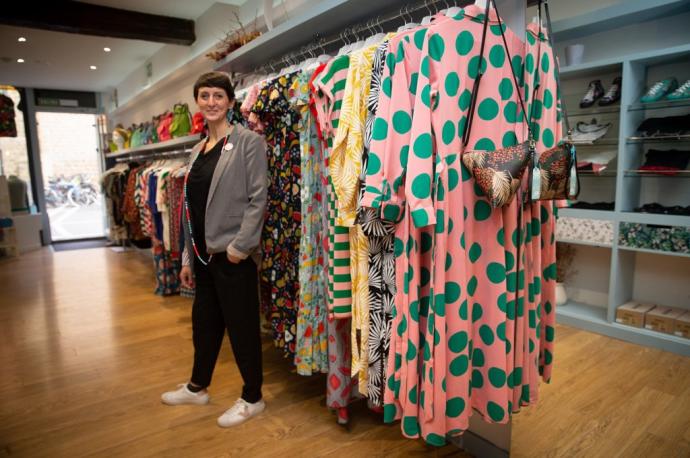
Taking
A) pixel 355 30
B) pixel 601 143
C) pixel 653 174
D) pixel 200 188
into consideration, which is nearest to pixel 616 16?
pixel 601 143

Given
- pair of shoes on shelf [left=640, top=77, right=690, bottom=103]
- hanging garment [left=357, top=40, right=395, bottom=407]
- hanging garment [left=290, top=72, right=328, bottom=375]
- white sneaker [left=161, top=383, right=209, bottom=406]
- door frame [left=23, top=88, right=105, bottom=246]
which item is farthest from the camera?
door frame [left=23, top=88, right=105, bottom=246]

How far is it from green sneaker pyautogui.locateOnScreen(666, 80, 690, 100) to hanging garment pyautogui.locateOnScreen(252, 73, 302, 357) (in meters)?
2.48

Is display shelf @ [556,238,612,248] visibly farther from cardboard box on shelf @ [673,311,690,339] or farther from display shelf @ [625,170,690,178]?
cardboard box on shelf @ [673,311,690,339]

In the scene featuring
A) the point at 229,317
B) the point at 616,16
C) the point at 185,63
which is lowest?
the point at 229,317

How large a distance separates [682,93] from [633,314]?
58.6 inches

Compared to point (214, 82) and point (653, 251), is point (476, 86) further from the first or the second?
point (653, 251)

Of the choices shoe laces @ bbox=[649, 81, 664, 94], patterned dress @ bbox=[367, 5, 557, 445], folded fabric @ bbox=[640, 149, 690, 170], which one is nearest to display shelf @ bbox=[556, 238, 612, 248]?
folded fabric @ bbox=[640, 149, 690, 170]

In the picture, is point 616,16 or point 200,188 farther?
point 616,16

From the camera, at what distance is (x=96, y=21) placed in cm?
459

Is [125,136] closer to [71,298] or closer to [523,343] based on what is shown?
[71,298]

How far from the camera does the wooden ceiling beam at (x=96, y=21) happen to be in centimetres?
418

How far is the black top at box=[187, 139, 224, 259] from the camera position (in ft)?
7.00

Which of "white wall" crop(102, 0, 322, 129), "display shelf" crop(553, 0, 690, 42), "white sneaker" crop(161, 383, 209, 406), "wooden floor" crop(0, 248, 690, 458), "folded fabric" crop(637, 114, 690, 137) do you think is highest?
"white wall" crop(102, 0, 322, 129)

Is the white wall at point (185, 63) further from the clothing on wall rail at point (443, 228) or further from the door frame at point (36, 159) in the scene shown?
the clothing on wall rail at point (443, 228)
